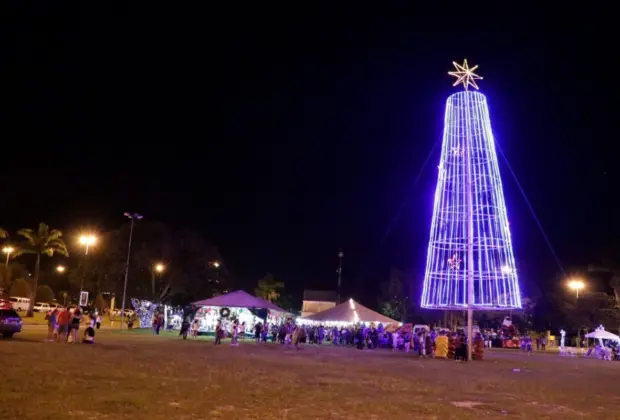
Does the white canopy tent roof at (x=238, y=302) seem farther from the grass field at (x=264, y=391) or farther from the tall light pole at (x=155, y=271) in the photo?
the tall light pole at (x=155, y=271)

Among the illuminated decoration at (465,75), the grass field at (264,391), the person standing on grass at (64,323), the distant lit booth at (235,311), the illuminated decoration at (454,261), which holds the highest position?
the illuminated decoration at (465,75)

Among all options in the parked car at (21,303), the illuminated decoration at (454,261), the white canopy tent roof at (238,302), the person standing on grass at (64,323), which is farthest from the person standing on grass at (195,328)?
the parked car at (21,303)

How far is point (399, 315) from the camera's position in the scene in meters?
89.2

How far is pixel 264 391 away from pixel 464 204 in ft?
69.0

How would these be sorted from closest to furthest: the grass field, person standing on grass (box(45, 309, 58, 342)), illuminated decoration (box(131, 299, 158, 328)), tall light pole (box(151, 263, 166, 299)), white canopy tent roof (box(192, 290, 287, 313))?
1. the grass field
2. person standing on grass (box(45, 309, 58, 342))
3. white canopy tent roof (box(192, 290, 287, 313))
4. illuminated decoration (box(131, 299, 158, 328))
5. tall light pole (box(151, 263, 166, 299))

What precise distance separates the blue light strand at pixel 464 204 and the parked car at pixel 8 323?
20.9 metres

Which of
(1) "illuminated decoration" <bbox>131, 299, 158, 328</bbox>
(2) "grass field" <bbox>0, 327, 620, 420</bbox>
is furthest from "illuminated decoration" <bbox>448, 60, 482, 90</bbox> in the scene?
(1) "illuminated decoration" <bbox>131, 299, 158, 328</bbox>

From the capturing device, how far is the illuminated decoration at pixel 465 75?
33062 millimetres

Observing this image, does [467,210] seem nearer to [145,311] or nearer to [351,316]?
[351,316]

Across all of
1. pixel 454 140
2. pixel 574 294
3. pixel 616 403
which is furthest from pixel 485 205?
pixel 574 294

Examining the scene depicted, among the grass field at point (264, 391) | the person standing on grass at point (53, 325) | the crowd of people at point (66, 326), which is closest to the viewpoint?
the grass field at point (264, 391)

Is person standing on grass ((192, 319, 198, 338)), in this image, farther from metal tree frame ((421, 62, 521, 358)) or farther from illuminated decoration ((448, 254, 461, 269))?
illuminated decoration ((448, 254, 461, 269))

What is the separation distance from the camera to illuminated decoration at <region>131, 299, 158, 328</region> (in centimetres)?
5959

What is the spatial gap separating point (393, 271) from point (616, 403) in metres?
81.8
